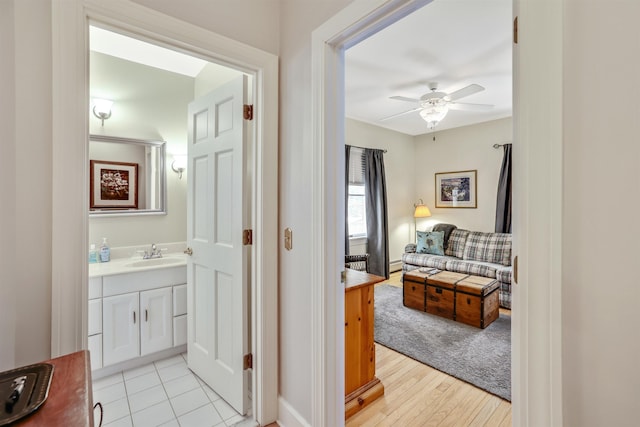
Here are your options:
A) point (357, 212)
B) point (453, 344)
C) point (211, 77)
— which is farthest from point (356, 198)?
point (211, 77)

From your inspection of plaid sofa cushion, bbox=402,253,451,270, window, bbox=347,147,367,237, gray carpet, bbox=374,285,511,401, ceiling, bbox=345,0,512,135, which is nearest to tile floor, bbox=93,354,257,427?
gray carpet, bbox=374,285,511,401

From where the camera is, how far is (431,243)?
476 centimetres

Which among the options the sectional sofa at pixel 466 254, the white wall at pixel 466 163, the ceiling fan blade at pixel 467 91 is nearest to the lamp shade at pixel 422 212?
the white wall at pixel 466 163

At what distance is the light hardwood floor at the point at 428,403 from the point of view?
174 cm

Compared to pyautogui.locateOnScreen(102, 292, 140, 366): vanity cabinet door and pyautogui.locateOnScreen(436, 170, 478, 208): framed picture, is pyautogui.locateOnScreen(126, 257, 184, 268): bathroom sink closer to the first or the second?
pyautogui.locateOnScreen(102, 292, 140, 366): vanity cabinet door

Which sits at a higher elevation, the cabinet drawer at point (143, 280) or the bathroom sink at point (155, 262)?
the bathroom sink at point (155, 262)

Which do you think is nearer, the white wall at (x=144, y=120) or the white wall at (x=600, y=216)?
the white wall at (x=600, y=216)

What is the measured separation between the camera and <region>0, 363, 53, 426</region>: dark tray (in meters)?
0.59

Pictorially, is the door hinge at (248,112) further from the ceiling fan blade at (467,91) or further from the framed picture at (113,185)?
the ceiling fan blade at (467,91)

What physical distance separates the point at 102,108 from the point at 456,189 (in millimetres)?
5162

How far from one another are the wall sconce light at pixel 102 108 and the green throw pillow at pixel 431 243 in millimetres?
4500

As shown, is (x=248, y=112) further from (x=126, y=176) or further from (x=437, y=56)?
(x=437, y=56)

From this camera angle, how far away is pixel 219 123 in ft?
6.26

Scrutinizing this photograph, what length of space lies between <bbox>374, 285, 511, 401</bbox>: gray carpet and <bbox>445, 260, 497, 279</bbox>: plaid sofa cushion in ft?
2.13
